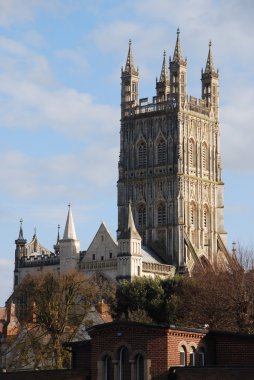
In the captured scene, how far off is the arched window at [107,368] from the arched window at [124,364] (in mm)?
564

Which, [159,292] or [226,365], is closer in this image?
[226,365]

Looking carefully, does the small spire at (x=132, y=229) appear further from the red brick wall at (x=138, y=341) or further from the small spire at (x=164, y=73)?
the red brick wall at (x=138, y=341)

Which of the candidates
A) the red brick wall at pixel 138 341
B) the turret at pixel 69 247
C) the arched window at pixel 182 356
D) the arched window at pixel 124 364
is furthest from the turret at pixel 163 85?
the arched window at pixel 124 364

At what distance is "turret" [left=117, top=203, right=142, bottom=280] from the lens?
11338 cm

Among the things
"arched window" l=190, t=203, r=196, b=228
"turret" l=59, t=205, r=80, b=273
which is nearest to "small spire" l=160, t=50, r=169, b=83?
"arched window" l=190, t=203, r=196, b=228

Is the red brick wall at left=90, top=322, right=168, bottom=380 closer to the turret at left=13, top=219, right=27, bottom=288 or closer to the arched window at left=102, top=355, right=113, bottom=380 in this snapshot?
the arched window at left=102, top=355, right=113, bottom=380

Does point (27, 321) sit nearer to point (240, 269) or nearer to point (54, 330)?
point (54, 330)

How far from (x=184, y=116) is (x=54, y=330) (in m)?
55.1

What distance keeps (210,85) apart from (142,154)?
11975 mm

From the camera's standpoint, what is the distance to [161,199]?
12331cm

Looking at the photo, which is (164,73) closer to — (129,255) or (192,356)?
(129,255)

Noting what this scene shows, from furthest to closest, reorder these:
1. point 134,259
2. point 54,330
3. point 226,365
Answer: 1. point 134,259
2. point 54,330
3. point 226,365

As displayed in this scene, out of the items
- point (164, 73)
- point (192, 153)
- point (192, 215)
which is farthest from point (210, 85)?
point (192, 215)

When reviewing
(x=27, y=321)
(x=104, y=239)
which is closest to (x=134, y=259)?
(x=104, y=239)
